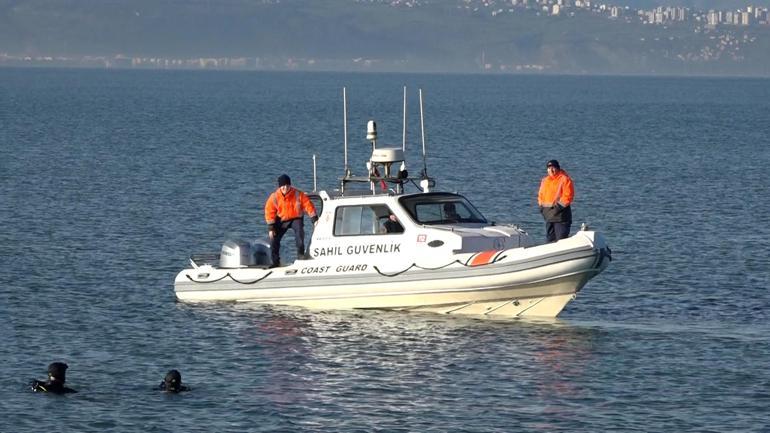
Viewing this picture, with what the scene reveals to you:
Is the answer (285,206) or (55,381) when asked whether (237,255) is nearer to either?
(285,206)

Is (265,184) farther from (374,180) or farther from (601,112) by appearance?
(601,112)

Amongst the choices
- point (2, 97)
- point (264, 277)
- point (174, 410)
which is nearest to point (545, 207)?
point (264, 277)

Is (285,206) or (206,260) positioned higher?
(285,206)

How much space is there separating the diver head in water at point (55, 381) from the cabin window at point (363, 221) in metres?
7.28

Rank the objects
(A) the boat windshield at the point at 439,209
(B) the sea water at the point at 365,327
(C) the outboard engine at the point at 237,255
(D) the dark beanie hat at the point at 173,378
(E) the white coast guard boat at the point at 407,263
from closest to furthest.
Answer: (B) the sea water at the point at 365,327 < (D) the dark beanie hat at the point at 173,378 < (E) the white coast guard boat at the point at 407,263 < (A) the boat windshield at the point at 439,209 < (C) the outboard engine at the point at 237,255

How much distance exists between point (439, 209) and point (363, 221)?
4.53 ft

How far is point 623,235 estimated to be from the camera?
4341 centimetres

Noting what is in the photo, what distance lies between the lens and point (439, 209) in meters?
29.8

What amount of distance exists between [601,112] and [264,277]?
122 meters

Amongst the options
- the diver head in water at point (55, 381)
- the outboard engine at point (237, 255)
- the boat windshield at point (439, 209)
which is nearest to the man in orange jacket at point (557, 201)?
the boat windshield at point (439, 209)

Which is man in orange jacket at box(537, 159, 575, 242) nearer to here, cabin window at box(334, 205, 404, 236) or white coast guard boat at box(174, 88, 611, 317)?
white coast guard boat at box(174, 88, 611, 317)

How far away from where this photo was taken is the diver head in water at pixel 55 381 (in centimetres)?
2377

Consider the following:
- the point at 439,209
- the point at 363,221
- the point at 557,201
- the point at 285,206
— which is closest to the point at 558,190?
the point at 557,201

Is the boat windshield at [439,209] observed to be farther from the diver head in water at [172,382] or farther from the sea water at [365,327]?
Answer: the diver head in water at [172,382]
